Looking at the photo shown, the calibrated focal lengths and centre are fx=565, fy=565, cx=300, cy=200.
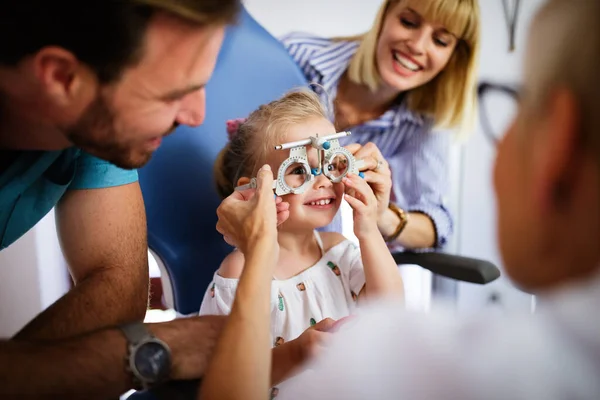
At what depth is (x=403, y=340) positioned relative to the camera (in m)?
0.46

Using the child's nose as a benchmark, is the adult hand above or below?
below

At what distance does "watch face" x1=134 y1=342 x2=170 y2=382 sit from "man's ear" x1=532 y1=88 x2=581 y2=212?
559 mm

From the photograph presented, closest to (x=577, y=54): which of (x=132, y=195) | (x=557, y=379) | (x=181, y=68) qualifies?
A: (x=557, y=379)

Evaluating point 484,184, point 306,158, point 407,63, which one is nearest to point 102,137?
point 306,158

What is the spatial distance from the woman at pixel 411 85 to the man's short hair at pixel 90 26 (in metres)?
0.70

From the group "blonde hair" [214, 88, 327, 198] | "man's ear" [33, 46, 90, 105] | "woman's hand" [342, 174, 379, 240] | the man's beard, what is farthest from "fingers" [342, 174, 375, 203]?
"man's ear" [33, 46, 90, 105]

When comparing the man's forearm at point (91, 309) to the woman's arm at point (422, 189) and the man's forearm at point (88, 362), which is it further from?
the woman's arm at point (422, 189)

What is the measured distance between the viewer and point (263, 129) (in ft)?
3.47

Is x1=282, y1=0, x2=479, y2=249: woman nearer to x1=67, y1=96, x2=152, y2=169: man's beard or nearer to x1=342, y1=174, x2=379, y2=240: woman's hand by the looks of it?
x1=342, y1=174, x2=379, y2=240: woman's hand

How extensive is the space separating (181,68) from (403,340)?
414mm

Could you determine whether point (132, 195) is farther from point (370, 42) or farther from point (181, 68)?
point (370, 42)

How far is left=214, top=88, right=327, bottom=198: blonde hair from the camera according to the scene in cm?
104

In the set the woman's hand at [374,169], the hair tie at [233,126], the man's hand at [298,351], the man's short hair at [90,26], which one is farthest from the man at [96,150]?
the woman's hand at [374,169]

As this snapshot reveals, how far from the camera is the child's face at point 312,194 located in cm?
102
